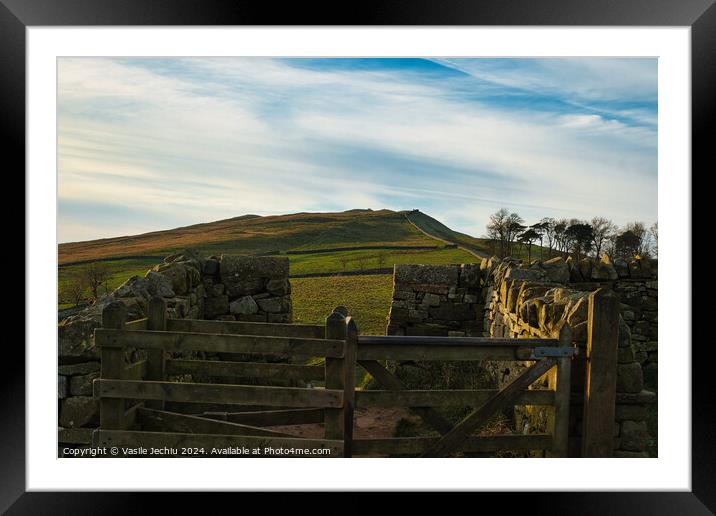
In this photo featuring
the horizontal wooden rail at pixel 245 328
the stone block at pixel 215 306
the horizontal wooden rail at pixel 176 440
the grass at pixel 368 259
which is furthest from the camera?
the grass at pixel 368 259

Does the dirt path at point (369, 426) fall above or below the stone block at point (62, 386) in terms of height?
below

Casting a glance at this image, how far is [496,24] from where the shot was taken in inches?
163

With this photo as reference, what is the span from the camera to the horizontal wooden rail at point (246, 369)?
480cm

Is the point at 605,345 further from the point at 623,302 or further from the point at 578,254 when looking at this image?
the point at 578,254

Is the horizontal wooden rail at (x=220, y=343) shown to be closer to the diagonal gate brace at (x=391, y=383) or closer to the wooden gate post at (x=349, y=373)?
the wooden gate post at (x=349, y=373)

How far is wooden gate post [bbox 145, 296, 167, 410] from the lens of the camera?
568 cm

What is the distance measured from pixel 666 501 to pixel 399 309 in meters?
7.03

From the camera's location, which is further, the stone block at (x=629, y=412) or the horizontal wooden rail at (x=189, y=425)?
the horizontal wooden rail at (x=189, y=425)

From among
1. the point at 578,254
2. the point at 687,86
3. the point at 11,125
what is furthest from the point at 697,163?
the point at 578,254

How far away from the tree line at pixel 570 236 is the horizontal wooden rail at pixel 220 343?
11.1 metres

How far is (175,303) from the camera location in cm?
762

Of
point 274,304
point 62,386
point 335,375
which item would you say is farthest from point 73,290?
point 335,375

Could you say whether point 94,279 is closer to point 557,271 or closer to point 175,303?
point 175,303

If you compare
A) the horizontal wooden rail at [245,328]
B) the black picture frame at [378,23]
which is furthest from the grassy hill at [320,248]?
the black picture frame at [378,23]
